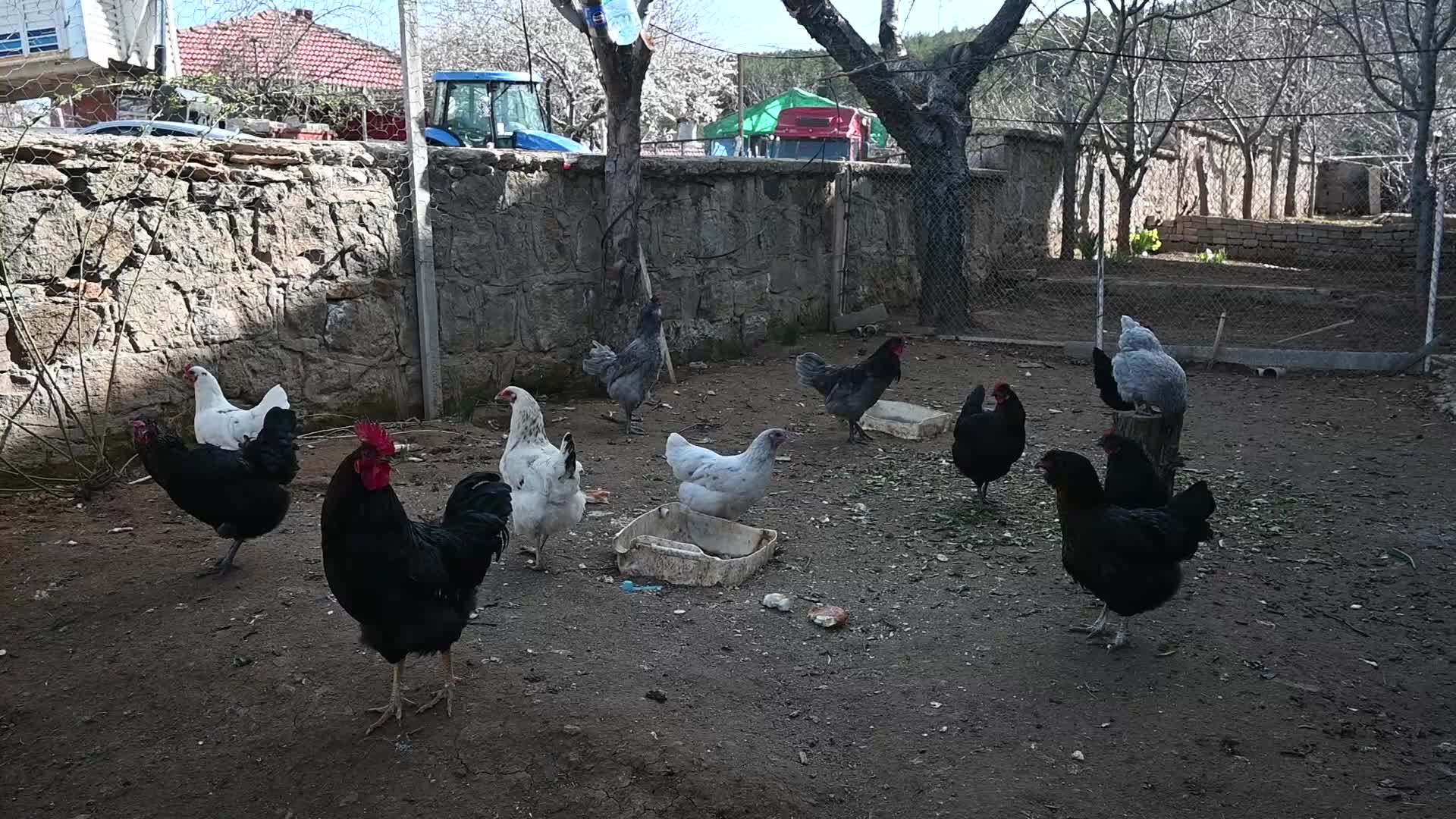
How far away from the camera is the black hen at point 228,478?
4.45 m

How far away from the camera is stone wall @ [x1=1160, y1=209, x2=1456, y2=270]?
14.6 meters

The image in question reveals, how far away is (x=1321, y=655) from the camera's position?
3938 mm

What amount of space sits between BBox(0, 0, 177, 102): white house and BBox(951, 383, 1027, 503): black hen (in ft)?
22.4

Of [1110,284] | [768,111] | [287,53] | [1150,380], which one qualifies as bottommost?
[1150,380]

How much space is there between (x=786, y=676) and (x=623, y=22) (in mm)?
5444

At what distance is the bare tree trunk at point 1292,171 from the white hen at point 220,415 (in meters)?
18.2

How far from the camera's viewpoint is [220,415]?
550 cm

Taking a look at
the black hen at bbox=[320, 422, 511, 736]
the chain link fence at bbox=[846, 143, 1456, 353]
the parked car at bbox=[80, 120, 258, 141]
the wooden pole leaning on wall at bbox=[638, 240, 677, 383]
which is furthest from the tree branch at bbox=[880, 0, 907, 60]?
the black hen at bbox=[320, 422, 511, 736]

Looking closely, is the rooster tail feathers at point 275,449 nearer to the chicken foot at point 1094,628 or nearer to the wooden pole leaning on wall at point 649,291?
the chicken foot at point 1094,628

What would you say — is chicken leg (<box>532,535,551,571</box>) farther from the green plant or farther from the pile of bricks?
the green plant

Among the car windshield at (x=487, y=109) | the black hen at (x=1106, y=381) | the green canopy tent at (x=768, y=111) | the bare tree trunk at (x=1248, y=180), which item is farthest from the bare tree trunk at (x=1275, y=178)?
the black hen at (x=1106, y=381)

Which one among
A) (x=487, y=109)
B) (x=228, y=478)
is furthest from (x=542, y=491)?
(x=487, y=109)

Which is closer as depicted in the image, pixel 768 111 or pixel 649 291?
pixel 649 291

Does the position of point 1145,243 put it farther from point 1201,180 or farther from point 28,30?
point 28,30
